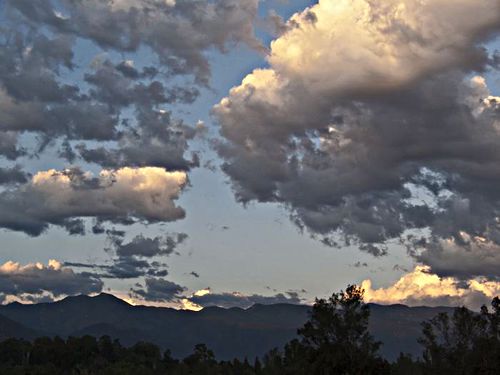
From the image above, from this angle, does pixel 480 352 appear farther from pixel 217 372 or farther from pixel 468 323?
pixel 217 372

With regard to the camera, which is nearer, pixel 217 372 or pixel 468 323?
pixel 468 323

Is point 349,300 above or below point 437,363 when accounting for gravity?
above

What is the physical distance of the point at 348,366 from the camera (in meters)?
102

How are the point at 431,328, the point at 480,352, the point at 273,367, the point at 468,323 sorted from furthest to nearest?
1. the point at 273,367
2. the point at 431,328
3. the point at 468,323
4. the point at 480,352

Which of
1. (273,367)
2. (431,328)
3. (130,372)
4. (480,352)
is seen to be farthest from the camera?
(130,372)

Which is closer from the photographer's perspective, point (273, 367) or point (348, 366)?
point (348, 366)

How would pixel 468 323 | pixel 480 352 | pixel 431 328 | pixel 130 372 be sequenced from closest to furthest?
pixel 480 352 < pixel 468 323 < pixel 431 328 < pixel 130 372

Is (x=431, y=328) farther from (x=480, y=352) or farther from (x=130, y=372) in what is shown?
(x=130, y=372)

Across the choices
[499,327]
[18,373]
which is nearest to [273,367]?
[18,373]

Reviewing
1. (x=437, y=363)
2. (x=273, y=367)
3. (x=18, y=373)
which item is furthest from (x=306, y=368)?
(x=18, y=373)

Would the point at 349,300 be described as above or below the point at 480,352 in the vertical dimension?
above

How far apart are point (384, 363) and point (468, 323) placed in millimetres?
12811

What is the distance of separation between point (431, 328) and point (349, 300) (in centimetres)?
1212

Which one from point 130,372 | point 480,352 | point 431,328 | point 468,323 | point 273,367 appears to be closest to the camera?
point 480,352
